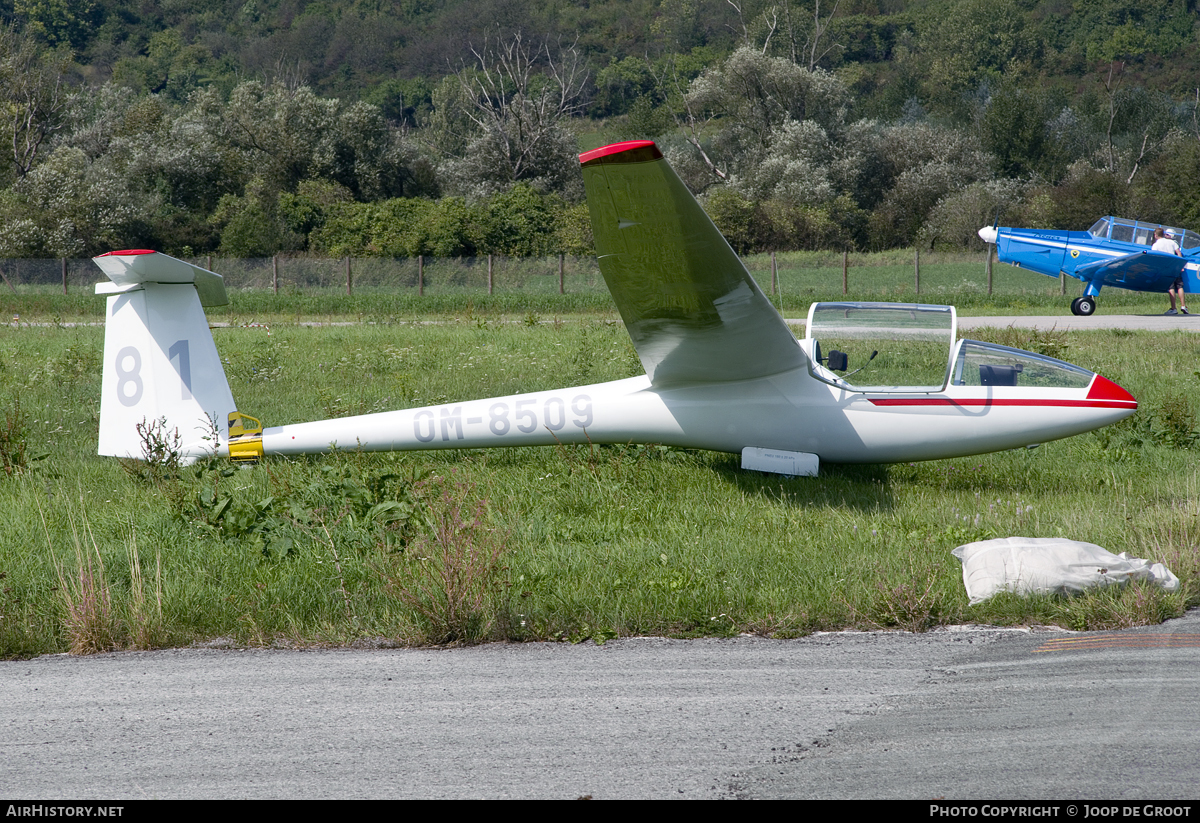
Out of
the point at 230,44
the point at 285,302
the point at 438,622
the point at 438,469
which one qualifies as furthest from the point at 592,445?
the point at 230,44

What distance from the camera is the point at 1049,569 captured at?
506 centimetres

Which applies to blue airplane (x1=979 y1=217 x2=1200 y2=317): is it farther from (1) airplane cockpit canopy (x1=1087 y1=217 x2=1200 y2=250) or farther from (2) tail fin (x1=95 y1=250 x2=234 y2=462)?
(2) tail fin (x1=95 y1=250 x2=234 y2=462)

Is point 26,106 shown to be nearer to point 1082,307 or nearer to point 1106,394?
point 1082,307

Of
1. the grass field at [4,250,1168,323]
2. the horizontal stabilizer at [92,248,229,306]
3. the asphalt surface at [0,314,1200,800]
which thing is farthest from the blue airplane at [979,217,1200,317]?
the horizontal stabilizer at [92,248,229,306]

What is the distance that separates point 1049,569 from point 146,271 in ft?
22.6

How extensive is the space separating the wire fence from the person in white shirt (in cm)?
892

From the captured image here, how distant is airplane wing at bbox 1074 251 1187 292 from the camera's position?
22.2 meters

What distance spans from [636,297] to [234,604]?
3.18 metres

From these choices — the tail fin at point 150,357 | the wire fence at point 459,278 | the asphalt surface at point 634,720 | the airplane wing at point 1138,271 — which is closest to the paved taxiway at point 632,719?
the asphalt surface at point 634,720

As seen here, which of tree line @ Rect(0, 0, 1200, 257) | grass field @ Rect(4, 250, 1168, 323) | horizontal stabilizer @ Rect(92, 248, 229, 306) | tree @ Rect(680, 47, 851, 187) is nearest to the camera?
horizontal stabilizer @ Rect(92, 248, 229, 306)

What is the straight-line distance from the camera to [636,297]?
627 centimetres

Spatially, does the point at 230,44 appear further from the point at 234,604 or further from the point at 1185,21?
the point at 234,604

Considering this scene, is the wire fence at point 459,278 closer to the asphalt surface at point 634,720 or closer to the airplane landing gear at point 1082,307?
the airplane landing gear at point 1082,307

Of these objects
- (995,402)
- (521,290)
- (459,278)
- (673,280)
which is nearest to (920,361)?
(995,402)
